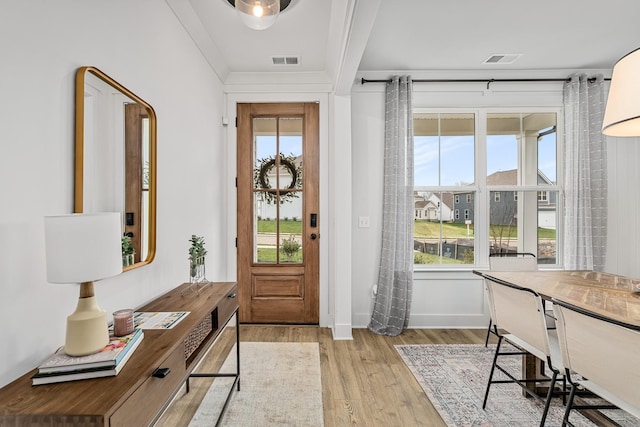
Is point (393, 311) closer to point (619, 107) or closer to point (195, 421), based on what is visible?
point (195, 421)

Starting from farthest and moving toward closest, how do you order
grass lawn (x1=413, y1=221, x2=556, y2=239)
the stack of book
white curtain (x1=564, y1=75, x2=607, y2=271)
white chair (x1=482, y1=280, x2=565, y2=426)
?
1. grass lawn (x1=413, y1=221, x2=556, y2=239)
2. white curtain (x1=564, y1=75, x2=607, y2=271)
3. white chair (x1=482, y1=280, x2=565, y2=426)
4. the stack of book

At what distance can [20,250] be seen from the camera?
105 cm

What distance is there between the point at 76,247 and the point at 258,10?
1.62 metres

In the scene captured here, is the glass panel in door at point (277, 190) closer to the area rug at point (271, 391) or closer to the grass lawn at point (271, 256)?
the grass lawn at point (271, 256)

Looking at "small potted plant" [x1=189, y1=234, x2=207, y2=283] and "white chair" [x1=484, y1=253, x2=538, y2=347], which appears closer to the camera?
"small potted plant" [x1=189, y1=234, x2=207, y2=283]

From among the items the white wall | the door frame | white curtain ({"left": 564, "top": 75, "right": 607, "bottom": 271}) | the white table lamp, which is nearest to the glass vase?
the white wall

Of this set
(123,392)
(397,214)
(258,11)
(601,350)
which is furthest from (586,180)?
(123,392)

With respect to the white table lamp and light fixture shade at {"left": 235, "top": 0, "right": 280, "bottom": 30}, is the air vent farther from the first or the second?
the white table lamp

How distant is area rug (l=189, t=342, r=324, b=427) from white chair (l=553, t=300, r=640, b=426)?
1.33 metres

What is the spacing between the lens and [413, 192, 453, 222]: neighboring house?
11.8ft

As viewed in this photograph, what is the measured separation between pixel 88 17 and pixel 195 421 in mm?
2081

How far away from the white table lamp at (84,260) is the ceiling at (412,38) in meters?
1.70

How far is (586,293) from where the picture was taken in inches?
73.4

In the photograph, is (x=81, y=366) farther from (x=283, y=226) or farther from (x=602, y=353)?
(x=283, y=226)
